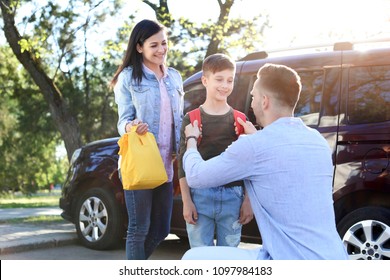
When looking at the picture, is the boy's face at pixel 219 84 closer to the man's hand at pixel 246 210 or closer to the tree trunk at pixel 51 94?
the man's hand at pixel 246 210

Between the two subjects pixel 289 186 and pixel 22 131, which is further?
pixel 22 131

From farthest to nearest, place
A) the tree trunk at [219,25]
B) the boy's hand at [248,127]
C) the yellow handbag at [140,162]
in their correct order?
the tree trunk at [219,25] → the yellow handbag at [140,162] → the boy's hand at [248,127]

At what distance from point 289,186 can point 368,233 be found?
2659 mm

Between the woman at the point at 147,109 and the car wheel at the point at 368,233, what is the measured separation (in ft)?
5.39

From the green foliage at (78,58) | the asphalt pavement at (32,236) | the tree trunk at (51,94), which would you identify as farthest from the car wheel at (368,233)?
the tree trunk at (51,94)

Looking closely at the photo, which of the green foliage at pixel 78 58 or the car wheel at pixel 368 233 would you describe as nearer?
the car wheel at pixel 368 233

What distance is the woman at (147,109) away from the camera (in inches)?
139

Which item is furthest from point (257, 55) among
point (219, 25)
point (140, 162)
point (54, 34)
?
point (54, 34)

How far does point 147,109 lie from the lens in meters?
3.54

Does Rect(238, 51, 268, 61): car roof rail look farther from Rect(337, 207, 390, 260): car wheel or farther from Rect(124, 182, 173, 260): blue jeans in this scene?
Rect(124, 182, 173, 260): blue jeans

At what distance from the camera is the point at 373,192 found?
4695 millimetres

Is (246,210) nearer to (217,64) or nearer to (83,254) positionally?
(217,64)
